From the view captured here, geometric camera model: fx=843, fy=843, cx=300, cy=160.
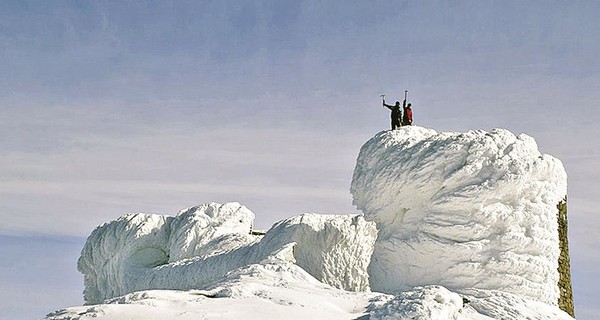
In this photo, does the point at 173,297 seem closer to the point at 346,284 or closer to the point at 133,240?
the point at 346,284

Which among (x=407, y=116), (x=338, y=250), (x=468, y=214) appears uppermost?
(x=407, y=116)

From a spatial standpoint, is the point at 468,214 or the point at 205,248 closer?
the point at 468,214

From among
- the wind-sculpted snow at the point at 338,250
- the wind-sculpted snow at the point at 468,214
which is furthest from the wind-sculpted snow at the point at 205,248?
the wind-sculpted snow at the point at 468,214

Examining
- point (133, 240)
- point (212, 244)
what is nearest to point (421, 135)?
point (212, 244)

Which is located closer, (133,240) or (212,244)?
(212,244)

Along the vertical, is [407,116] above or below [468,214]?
above

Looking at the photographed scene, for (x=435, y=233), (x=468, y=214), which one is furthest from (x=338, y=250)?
(x=468, y=214)

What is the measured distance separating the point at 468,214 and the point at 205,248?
335 inches

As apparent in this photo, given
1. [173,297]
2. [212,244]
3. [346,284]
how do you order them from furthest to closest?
1. [212,244]
2. [346,284]
3. [173,297]

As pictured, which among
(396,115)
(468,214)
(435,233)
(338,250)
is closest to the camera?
(468,214)

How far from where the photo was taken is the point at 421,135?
772 inches

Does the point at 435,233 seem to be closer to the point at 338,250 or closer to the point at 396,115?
the point at 338,250

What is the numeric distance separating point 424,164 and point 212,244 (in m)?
7.59

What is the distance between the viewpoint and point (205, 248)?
76.6 ft
